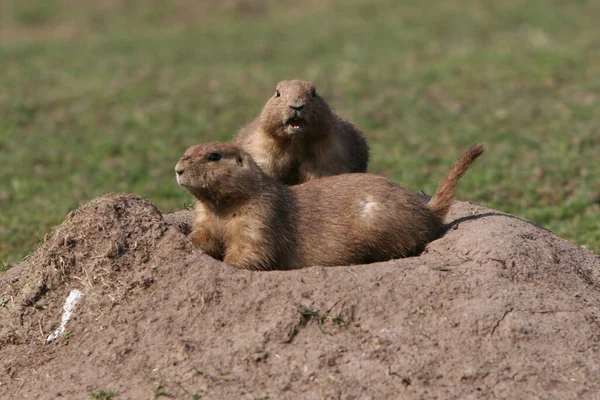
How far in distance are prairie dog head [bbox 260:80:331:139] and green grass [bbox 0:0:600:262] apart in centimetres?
357

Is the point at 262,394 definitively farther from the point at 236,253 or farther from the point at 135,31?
the point at 135,31

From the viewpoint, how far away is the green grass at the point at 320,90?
11289mm

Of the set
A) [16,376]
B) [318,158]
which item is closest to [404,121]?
[318,158]

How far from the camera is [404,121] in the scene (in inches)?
570

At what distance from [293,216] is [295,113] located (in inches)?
40.1

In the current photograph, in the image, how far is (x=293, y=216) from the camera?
602 cm

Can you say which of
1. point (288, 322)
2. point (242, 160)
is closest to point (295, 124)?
point (242, 160)

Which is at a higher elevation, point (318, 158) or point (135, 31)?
point (318, 158)

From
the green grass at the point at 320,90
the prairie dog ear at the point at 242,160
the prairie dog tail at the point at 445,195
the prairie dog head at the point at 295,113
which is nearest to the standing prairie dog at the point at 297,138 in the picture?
the prairie dog head at the point at 295,113

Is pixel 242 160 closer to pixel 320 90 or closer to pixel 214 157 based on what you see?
pixel 214 157

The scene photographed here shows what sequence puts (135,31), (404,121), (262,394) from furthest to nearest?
1. (135,31)
2. (404,121)
3. (262,394)

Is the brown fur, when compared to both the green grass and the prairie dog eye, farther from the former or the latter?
the green grass

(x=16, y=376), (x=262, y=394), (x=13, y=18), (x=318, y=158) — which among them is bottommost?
(x=13, y=18)

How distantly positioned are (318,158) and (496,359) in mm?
2566
